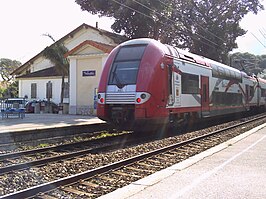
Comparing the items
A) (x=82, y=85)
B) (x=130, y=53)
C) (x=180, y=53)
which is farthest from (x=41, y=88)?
(x=130, y=53)

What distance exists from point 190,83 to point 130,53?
3.30m

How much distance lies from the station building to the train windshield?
40.0ft

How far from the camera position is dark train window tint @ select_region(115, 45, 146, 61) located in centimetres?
1330

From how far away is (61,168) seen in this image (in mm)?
8133

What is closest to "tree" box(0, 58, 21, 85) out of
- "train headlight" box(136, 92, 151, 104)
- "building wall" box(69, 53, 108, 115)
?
"building wall" box(69, 53, 108, 115)

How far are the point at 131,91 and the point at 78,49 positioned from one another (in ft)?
51.4

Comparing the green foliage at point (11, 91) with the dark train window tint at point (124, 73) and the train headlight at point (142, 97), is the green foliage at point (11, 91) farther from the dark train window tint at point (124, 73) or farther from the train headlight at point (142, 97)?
the train headlight at point (142, 97)

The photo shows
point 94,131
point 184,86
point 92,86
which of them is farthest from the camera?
point 92,86

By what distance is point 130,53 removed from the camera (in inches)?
533

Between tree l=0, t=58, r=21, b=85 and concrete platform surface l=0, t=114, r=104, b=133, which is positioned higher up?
tree l=0, t=58, r=21, b=85

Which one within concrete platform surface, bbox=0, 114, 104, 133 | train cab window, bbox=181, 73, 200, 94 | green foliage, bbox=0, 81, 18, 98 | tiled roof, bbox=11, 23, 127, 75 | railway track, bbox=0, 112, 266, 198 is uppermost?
tiled roof, bbox=11, 23, 127, 75

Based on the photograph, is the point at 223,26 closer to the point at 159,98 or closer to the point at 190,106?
the point at 190,106

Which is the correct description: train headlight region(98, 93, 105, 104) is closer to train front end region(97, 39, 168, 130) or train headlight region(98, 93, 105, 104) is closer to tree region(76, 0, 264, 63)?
train front end region(97, 39, 168, 130)

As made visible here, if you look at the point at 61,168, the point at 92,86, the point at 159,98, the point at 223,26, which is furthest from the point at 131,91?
the point at 223,26
